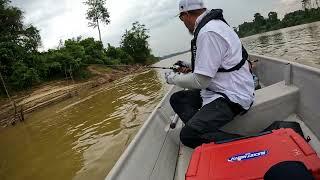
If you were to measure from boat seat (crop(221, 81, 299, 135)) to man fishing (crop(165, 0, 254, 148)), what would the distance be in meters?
Answer: 0.27

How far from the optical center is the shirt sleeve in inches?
116

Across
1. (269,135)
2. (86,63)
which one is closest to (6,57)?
(86,63)

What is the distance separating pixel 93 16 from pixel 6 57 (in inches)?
1005

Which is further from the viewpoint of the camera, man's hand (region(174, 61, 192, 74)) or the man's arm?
man's hand (region(174, 61, 192, 74))

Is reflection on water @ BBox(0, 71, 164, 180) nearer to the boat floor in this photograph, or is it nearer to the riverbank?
the riverbank

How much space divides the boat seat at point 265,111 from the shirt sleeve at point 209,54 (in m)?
0.77

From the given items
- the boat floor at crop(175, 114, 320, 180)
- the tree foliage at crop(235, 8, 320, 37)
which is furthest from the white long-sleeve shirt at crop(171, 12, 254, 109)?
the tree foliage at crop(235, 8, 320, 37)

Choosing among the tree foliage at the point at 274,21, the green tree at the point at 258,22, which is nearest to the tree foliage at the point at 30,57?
the tree foliage at the point at 274,21

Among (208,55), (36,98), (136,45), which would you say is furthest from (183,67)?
(136,45)

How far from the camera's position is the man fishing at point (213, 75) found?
9.70 feet

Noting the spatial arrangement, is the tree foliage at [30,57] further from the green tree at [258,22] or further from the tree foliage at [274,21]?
the green tree at [258,22]

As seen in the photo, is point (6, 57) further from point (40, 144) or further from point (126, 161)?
point (126, 161)

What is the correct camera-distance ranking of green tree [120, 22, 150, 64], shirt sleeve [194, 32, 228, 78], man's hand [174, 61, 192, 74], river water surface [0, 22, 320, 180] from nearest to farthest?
shirt sleeve [194, 32, 228, 78] < man's hand [174, 61, 192, 74] < river water surface [0, 22, 320, 180] < green tree [120, 22, 150, 64]

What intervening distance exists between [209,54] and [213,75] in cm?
18
